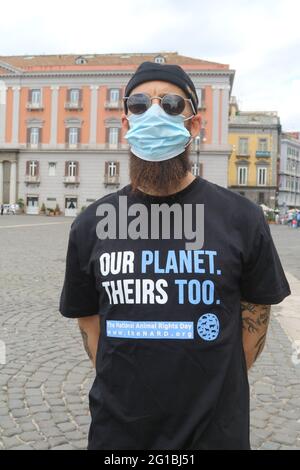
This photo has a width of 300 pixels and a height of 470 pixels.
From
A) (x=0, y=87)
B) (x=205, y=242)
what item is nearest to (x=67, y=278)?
(x=205, y=242)

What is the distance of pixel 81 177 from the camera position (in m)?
49.2

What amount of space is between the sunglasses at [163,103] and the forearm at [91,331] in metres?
0.85

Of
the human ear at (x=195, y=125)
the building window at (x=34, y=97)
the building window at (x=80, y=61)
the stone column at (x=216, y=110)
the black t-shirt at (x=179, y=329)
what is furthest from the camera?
the building window at (x=80, y=61)

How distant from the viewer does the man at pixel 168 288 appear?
Result: 1.61 m

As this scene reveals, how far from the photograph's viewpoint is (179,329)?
1.62m

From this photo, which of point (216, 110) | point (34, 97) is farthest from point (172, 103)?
point (34, 97)

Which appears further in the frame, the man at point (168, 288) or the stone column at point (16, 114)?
the stone column at point (16, 114)

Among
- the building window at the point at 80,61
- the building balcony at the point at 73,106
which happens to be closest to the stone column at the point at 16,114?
the building balcony at the point at 73,106

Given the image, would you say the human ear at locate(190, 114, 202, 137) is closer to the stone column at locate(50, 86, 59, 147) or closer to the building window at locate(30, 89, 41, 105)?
the stone column at locate(50, 86, 59, 147)

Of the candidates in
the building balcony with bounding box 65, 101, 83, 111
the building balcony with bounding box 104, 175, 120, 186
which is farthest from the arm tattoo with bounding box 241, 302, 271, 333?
the building balcony with bounding box 65, 101, 83, 111

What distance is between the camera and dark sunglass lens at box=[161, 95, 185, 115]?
1816mm

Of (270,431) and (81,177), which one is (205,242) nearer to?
(270,431)

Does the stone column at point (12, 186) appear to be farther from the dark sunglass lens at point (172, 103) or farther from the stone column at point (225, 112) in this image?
the dark sunglass lens at point (172, 103)

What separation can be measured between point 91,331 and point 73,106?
48799 mm
